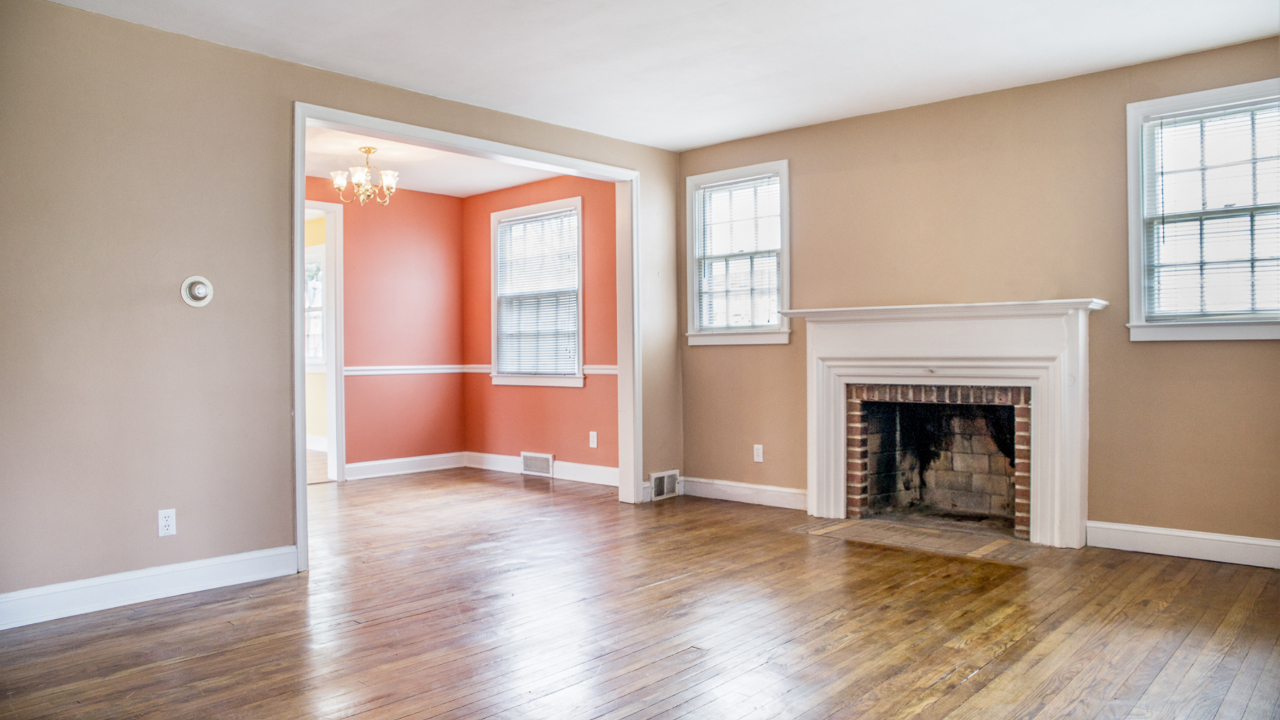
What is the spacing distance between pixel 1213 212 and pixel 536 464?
537cm

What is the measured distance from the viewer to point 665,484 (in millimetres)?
6250

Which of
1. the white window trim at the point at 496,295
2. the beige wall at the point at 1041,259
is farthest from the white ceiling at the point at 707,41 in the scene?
the white window trim at the point at 496,295

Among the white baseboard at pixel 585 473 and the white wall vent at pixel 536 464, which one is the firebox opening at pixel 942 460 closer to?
the white baseboard at pixel 585 473

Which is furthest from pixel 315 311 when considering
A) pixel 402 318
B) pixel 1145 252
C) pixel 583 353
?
pixel 1145 252

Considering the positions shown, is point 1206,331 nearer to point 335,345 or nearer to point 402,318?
point 402,318

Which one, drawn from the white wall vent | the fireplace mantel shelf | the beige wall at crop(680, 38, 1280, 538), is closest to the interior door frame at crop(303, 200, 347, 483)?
the white wall vent

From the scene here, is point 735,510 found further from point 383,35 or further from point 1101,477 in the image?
point 383,35

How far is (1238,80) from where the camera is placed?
4129 millimetres

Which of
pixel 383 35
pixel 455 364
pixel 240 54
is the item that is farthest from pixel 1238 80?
pixel 455 364

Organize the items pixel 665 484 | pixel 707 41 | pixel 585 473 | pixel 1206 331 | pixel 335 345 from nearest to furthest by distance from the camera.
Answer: pixel 707 41 < pixel 1206 331 < pixel 665 484 < pixel 585 473 < pixel 335 345

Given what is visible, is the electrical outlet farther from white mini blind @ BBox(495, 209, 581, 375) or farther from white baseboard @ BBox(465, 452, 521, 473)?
white baseboard @ BBox(465, 452, 521, 473)

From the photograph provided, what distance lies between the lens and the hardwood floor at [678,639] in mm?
2578

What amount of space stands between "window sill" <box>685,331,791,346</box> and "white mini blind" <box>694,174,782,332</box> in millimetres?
69

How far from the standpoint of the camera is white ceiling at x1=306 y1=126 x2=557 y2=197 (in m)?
5.90
